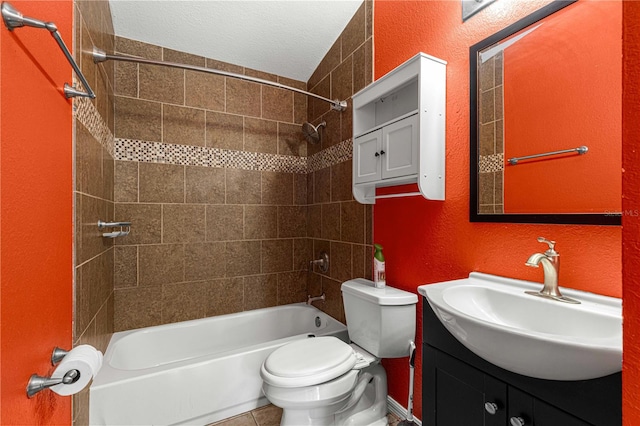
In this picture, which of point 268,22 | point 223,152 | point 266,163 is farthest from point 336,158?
point 268,22

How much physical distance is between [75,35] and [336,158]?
1590 mm

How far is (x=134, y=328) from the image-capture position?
2107 mm

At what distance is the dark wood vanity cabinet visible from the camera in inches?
26.3

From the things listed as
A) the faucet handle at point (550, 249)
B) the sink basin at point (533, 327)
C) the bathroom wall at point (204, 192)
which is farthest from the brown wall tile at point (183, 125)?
the faucet handle at point (550, 249)

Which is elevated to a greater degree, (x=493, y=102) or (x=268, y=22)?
(x=268, y=22)

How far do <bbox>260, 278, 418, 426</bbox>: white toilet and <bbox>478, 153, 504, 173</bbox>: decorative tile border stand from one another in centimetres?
72

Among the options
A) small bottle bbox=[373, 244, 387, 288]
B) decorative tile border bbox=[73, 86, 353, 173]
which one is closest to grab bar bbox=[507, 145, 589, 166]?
small bottle bbox=[373, 244, 387, 288]

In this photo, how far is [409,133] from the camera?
1428 mm

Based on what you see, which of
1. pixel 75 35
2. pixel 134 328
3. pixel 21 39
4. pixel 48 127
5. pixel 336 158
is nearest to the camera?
pixel 21 39

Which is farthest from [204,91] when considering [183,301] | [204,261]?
[183,301]

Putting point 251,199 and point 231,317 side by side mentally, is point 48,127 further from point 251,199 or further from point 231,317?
point 231,317

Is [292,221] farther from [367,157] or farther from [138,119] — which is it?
[138,119]

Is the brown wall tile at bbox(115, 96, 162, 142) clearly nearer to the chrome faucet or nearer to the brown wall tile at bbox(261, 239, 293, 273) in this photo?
the brown wall tile at bbox(261, 239, 293, 273)

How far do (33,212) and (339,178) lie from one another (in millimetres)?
1751
